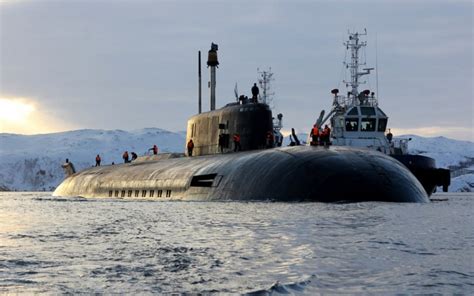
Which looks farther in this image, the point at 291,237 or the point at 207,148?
the point at 207,148

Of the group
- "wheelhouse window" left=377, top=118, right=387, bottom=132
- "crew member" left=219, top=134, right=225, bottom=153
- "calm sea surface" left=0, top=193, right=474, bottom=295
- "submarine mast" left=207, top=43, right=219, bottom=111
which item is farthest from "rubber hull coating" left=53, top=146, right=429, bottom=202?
"wheelhouse window" left=377, top=118, right=387, bottom=132

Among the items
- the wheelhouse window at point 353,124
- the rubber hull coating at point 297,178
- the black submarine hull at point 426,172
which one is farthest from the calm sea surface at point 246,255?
the wheelhouse window at point 353,124

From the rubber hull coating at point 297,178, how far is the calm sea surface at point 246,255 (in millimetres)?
5031

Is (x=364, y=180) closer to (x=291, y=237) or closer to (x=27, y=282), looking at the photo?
(x=291, y=237)

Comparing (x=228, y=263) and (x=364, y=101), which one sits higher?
(x=364, y=101)

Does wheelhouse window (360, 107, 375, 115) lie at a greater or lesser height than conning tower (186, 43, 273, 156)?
greater

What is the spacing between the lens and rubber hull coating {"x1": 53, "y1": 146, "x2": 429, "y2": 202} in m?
21.1

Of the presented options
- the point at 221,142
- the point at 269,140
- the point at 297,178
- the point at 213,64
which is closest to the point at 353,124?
the point at 213,64

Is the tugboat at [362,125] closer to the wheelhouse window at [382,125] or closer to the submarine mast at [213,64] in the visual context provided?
the wheelhouse window at [382,125]

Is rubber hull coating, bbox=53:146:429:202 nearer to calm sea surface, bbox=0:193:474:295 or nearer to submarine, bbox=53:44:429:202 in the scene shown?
submarine, bbox=53:44:429:202

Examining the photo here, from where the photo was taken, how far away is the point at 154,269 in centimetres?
871

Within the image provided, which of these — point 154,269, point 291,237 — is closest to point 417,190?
point 291,237

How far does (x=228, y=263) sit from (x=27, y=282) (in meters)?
2.36

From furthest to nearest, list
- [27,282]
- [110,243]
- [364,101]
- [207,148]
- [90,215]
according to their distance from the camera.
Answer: [364,101]
[207,148]
[90,215]
[110,243]
[27,282]
